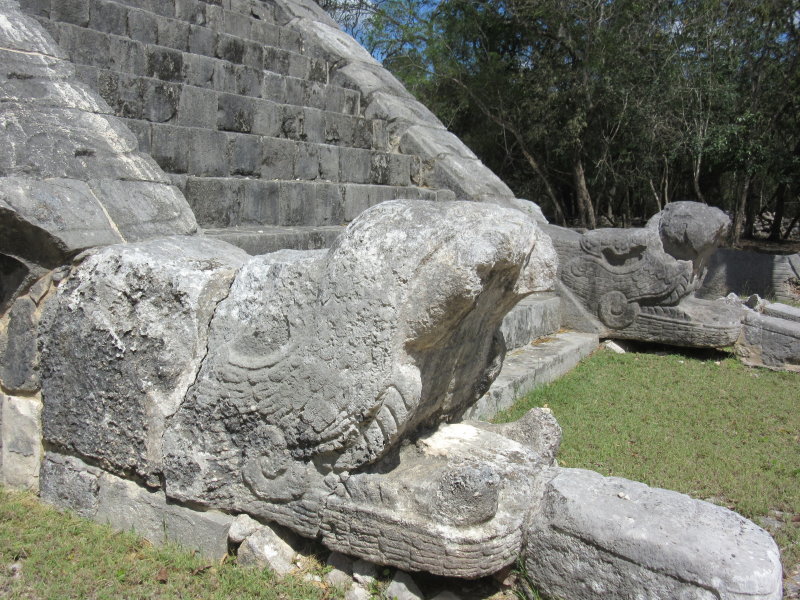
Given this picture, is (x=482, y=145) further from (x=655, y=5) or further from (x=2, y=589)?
(x=2, y=589)

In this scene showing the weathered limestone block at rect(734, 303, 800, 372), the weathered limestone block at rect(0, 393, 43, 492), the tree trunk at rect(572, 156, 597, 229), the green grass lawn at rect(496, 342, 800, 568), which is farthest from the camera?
the tree trunk at rect(572, 156, 597, 229)

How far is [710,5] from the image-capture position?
1277cm

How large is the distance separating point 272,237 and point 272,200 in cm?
67

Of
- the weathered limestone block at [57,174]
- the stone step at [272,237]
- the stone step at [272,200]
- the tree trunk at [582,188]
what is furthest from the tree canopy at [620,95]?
the weathered limestone block at [57,174]

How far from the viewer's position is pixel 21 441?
120 inches

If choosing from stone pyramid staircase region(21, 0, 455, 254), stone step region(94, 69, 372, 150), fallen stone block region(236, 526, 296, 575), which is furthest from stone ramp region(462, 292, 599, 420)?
stone step region(94, 69, 372, 150)

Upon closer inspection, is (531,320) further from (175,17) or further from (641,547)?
(175,17)

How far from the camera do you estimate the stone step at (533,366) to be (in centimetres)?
461

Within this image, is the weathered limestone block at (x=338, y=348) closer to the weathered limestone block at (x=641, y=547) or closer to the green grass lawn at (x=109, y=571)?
the green grass lawn at (x=109, y=571)

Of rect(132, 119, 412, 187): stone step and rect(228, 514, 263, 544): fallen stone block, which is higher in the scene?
rect(132, 119, 412, 187): stone step

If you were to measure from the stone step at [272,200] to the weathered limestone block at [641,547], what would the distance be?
11.0 ft

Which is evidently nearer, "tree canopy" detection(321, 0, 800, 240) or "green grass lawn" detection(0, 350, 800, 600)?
"green grass lawn" detection(0, 350, 800, 600)

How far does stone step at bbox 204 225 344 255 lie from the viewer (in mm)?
4734

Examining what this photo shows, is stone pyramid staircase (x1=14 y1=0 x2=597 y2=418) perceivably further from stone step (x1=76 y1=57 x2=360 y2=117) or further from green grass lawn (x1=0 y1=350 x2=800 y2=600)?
green grass lawn (x1=0 y1=350 x2=800 y2=600)
